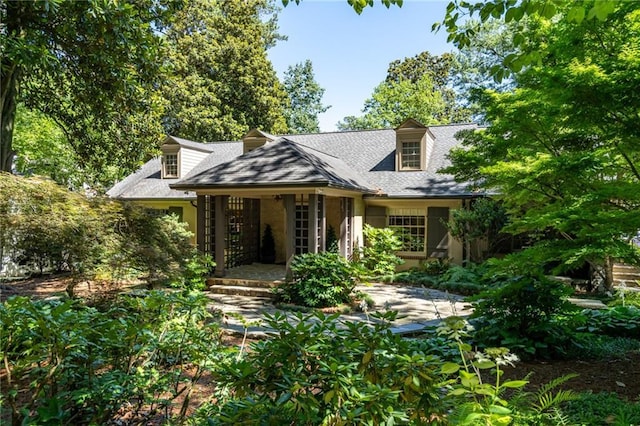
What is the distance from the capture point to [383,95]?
2908cm

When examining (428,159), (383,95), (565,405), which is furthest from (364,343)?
(383,95)

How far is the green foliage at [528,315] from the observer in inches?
204

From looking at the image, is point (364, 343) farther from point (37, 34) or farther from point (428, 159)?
point (428, 159)

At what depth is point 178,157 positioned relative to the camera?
17125 millimetres

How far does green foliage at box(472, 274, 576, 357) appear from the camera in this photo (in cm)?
519

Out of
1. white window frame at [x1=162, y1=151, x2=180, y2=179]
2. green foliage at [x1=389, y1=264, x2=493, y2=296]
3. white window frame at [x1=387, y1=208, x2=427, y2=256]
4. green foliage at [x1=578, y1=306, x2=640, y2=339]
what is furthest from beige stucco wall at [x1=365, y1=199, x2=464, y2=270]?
white window frame at [x1=162, y1=151, x2=180, y2=179]

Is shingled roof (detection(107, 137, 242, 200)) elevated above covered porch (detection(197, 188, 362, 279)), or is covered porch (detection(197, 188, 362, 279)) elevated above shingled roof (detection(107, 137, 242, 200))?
shingled roof (detection(107, 137, 242, 200))

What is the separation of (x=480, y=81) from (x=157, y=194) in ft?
87.1

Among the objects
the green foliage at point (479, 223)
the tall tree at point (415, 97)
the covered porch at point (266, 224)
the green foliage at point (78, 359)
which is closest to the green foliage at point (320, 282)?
the covered porch at point (266, 224)

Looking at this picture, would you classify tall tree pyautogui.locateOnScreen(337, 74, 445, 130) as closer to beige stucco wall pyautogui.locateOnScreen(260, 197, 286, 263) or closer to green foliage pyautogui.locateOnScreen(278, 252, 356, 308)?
beige stucco wall pyautogui.locateOnScreen(260, 197, 286, 263)

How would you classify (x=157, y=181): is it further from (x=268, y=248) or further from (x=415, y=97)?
(x=415, y=97)

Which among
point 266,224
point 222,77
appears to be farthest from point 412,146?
point 222,77

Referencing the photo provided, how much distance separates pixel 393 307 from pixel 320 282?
1.72m

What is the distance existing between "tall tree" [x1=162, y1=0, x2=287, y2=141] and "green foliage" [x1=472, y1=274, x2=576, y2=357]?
21.8 m
